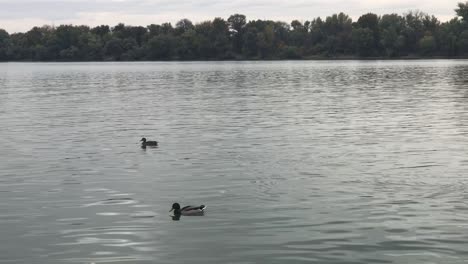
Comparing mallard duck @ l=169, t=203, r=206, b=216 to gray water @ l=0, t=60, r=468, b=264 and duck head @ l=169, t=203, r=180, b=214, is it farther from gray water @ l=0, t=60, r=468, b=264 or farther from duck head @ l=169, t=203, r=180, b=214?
gray water @ l=0, t=60, r=468, b=264

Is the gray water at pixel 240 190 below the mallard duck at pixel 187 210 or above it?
below

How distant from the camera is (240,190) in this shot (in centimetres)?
2531

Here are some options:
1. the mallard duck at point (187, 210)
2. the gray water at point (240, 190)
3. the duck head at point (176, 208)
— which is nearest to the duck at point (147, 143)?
the gray water at point (240, 190)

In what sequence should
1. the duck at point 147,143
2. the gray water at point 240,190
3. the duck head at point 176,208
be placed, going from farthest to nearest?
the duck at point 147,143 → the duck head at point 176,208 → the gray water at point 240,190

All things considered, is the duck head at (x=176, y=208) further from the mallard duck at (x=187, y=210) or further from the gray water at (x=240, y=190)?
the gray water at (x=240, y=190)

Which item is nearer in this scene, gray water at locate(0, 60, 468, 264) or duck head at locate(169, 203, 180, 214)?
gray water at locate(0, 60, 468, 264)

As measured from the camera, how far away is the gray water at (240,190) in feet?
59.3

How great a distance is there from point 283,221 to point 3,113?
145 feet

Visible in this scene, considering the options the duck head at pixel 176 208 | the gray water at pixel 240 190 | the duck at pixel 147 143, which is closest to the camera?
the gray water at pixel 240 190

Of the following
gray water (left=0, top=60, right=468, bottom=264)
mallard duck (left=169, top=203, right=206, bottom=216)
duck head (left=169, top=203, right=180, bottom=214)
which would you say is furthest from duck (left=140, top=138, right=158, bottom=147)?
duck head (left=169, top=203, right=180, bottom=214)

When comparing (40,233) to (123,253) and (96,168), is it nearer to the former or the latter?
(123,253)

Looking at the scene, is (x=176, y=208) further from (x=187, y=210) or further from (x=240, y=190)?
(x=240, y=190)

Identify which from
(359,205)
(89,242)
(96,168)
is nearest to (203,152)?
(96,168)

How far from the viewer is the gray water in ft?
59.3
